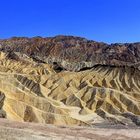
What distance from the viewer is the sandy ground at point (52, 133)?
3281cm

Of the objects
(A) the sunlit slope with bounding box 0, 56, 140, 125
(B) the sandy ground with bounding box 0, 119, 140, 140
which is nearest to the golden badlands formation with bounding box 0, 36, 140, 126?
(A) the sunlit slope with bounding box 0, 56, 140, 125

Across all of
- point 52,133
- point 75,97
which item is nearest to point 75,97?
point 75,97

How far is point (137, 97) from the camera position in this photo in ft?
336

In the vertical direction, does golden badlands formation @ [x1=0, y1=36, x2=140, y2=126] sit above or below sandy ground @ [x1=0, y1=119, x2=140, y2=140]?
above

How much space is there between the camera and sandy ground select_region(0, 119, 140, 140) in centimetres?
3281

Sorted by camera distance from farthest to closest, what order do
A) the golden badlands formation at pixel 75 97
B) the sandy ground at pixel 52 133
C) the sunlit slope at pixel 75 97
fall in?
the sunlit slope at pixel 75 97
the golden badlands formation at pixel 75 97
the sandy ground at pixel 52 133

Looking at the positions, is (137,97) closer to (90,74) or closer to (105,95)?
(105,95)

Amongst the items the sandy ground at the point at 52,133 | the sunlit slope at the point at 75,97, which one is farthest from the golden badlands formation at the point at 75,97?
the sandy ground at the point at 52,133

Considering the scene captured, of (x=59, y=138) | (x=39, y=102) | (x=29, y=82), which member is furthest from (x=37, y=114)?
(x=29, y=82)

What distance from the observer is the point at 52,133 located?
123 ft

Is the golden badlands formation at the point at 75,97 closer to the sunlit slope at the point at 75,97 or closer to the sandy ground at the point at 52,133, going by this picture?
the sunlit slope at the point at 75,97

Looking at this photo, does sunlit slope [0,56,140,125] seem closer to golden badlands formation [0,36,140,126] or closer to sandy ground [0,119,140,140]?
golden badlands formation [0,36,140,126]

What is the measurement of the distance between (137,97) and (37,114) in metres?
43.2

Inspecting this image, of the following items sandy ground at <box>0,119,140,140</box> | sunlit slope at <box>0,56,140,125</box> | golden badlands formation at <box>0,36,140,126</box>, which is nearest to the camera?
sandy ground at <box>0,119,140,140</box>
